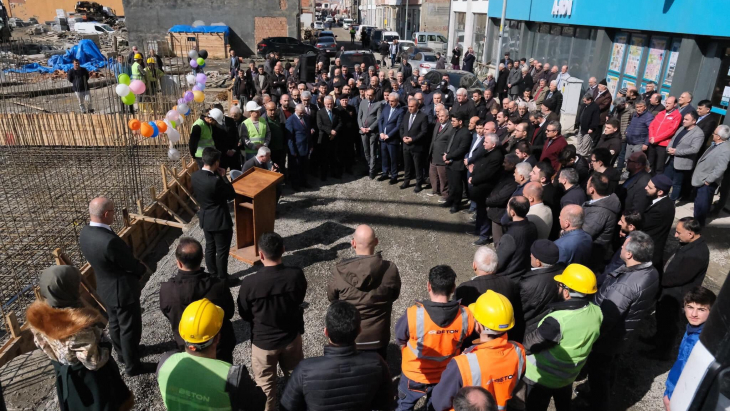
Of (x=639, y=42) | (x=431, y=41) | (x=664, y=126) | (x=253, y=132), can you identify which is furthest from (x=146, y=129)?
(x=431, y=41)

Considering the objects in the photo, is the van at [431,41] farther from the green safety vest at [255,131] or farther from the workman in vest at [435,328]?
the workman in vest at [435,328]

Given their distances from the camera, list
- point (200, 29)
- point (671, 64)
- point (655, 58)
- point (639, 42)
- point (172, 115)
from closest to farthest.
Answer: point (172, 115) < point (671, 64) < point (655, 58) < point (639, 42) < point (200, 29)

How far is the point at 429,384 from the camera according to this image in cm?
346

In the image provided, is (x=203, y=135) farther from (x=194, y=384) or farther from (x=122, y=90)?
(x=194, y=384)

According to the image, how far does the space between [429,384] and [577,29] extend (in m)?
16.6

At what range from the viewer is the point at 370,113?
31.0 ft

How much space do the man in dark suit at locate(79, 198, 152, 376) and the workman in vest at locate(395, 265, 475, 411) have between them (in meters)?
2.50

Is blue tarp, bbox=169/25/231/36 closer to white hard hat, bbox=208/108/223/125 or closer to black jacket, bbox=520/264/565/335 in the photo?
white hard hat, bbox=208/108/223/125

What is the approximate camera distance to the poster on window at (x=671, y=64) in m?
11.4

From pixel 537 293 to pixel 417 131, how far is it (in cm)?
532

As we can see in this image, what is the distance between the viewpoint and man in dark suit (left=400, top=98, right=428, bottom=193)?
8.66 metres

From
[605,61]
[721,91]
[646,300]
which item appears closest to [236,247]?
[646,300]

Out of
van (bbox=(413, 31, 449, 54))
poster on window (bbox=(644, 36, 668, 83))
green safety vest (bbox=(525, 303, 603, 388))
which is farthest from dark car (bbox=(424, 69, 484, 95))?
van (bbox=(413, 31, 449, 54))

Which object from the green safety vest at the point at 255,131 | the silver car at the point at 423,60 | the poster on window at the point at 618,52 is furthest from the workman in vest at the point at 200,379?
the silver car at the point at 423,60
